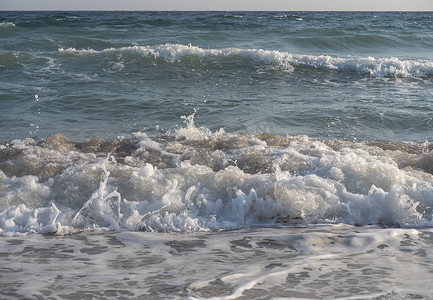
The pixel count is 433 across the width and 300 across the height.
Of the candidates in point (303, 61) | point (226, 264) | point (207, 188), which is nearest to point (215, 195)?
point (207, 188)

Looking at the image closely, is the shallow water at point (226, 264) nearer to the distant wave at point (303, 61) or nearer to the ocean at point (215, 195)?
the ocean at point (215, 195)

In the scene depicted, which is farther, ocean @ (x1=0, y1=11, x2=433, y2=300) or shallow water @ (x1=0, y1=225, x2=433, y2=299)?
ocean @ (x1=0, y1=11, x2=433, y2=300)

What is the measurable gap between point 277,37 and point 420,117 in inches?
490

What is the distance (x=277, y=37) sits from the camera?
20172 millimetres

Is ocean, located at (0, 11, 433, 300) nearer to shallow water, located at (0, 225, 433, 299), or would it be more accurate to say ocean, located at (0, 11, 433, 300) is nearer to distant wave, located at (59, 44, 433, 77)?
shallow water, located at (0, 225, 433, 299)

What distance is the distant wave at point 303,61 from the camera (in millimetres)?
13023

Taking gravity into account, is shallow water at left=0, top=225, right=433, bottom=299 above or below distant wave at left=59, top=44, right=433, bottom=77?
below

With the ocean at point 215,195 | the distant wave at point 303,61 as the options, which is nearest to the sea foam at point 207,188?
the ocean at point 215,195

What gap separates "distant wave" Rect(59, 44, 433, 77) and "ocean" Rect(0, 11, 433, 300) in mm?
2654

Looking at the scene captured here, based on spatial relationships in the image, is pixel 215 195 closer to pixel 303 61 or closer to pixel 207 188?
pixel 207 188

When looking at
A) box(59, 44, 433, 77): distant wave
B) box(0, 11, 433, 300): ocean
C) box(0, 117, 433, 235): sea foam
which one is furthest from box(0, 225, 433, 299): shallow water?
box(59, 44, 433, 77): distant wave

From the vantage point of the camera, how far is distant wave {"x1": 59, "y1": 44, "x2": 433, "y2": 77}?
42.7 feet

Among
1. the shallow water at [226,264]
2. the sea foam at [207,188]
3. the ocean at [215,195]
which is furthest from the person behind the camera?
the sea foam at [207,188]

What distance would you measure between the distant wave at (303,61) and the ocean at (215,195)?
8.71 feet
